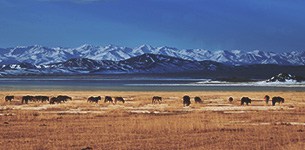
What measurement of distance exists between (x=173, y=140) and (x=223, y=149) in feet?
9.46

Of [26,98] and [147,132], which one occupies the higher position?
[26,98]

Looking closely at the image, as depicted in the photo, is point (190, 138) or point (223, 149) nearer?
point (223, 149)

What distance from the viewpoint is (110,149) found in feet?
65.9

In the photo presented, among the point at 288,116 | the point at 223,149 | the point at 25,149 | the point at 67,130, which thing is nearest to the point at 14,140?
the point at 25,149

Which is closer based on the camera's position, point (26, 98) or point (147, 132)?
point (147, 132)

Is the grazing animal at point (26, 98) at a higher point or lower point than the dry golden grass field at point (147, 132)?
higher

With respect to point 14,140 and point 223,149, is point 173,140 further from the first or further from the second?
point 14,140

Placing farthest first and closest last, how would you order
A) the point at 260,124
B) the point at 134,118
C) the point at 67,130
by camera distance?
the point at 134,118
the point at 260,124
the point at 67,130

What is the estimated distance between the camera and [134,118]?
33031mm

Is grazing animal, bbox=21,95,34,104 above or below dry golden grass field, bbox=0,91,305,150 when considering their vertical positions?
above

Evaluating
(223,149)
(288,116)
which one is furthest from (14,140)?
(288,116)

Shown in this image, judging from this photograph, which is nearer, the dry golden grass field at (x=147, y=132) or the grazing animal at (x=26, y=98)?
the dry golden grass field at (x=147, y=132)

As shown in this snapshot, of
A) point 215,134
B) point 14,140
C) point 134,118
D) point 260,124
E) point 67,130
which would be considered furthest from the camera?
point 134,118

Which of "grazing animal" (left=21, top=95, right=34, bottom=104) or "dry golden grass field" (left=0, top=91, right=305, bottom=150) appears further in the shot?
"grazing animal" (left=21, top=95, right=34, bottom=104)
